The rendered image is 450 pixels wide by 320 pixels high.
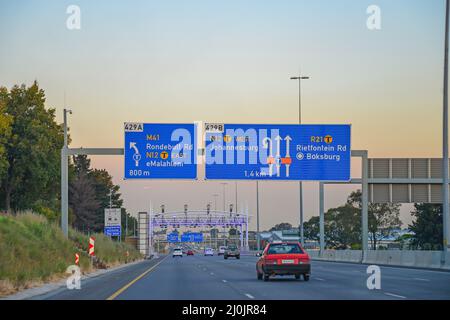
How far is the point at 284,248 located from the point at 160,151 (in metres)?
16.3

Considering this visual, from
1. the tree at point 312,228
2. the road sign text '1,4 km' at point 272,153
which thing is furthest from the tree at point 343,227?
the road sign text '1,4 km' at point 272,153

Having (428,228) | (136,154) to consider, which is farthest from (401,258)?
(428,228)

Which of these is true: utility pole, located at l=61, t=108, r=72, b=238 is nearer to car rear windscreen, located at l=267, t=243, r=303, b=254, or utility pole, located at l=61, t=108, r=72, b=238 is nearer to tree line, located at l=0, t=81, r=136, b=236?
car rear windscreen, located at l=267, t=243, r=303, b=254

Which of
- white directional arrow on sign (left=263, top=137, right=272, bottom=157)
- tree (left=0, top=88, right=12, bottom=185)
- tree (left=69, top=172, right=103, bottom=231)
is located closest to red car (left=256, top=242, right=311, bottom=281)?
white directional arrow on sign (left=263, top=137, right=272, bottom=157)

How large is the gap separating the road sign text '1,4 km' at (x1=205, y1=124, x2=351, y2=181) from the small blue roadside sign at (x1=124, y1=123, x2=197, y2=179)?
3.93ft

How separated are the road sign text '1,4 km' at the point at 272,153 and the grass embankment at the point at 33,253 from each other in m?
9.42

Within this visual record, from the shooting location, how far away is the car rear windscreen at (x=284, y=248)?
33.4m

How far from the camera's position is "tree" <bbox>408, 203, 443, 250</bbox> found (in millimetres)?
108000

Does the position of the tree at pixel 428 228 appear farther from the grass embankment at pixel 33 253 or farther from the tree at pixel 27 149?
the grass embankment at pixel 33 253

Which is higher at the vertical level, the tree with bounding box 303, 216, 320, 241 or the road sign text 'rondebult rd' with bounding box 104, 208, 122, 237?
the road sign text 'rondebult rd' with bounding box 104, 208, 122, 237

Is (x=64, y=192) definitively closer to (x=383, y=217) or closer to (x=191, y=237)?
(x=383, y=217)

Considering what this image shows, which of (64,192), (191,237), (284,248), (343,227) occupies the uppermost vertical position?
(64,192)

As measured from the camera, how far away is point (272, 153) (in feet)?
161
